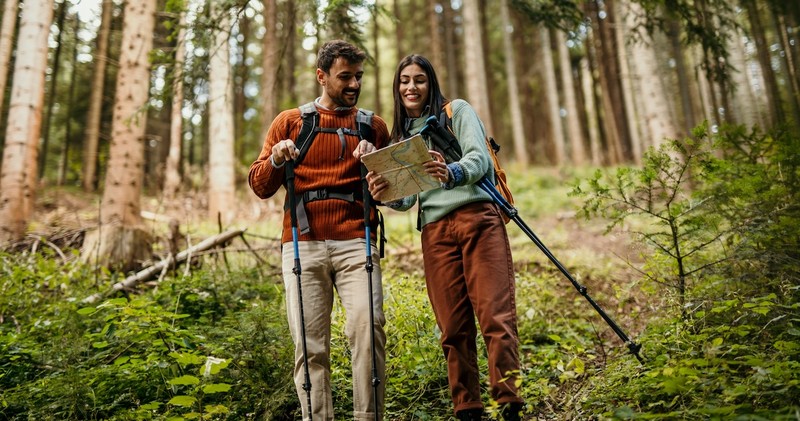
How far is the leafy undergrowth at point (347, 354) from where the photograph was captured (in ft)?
10.3

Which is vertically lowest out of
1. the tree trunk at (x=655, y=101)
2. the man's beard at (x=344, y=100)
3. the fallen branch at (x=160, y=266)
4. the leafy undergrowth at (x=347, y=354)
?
the leafy undergrowth at (x=347, y=354)

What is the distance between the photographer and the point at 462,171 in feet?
10.7

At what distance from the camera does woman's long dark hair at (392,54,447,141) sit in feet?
12.0

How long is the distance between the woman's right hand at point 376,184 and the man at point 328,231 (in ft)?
0.58

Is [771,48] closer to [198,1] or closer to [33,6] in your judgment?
[198,1]

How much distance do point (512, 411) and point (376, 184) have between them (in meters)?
1.59

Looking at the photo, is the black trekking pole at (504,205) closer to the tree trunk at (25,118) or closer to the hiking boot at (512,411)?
the hiking boot at (512,411)

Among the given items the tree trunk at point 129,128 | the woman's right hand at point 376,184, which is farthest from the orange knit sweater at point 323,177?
the tree trunk at point 129,128

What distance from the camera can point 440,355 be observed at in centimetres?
457

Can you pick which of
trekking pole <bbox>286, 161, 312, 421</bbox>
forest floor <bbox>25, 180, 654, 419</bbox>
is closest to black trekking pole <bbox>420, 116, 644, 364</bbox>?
forest floor <bbox>25, 180, 654, 419</bbox>

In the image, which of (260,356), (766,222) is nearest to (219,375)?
(260,356)

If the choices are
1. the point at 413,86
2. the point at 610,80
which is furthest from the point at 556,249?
the point at 610,80

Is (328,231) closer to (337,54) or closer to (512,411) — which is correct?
(337,54)

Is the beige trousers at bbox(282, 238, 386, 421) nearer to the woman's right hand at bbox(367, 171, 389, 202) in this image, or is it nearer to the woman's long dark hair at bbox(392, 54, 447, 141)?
the woman's right hand at bbox(367, 171, 389, 202)
